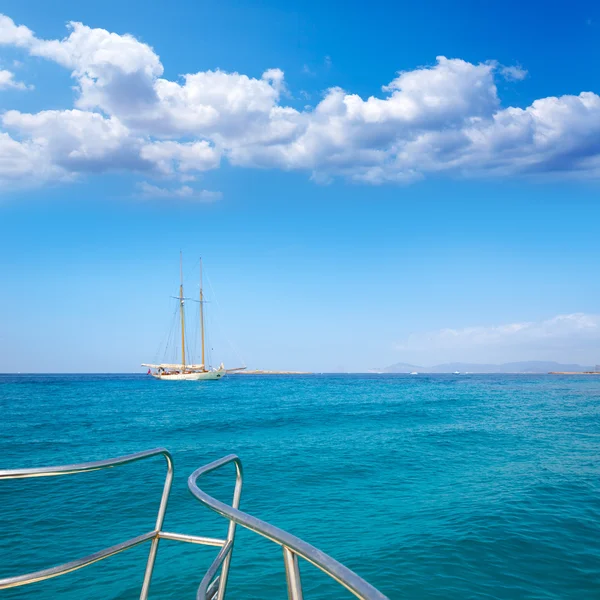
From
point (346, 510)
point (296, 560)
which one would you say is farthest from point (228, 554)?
point (346, 510)

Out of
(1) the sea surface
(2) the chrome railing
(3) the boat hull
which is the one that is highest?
(2) the chrome railing

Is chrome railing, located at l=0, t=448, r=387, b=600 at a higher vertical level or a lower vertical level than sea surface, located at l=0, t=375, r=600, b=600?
higher

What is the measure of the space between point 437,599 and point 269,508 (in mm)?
4734

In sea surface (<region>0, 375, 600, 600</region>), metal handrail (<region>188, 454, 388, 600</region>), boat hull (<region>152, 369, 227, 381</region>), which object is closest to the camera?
metal handrail (<region>188, 454, 388, 600</region>)

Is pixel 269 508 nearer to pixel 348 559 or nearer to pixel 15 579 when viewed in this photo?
pixel 348 559

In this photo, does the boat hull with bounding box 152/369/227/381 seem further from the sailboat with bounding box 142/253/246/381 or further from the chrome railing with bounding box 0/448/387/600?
the chrome railing with bounding box 0/448/387/600

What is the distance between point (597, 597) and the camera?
20.4 feet

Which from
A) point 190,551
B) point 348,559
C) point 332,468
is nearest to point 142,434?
point 332,468

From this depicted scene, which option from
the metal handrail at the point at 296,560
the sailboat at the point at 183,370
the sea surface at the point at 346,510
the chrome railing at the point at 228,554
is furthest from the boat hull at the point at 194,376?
the metal handrail at the point at 296,560

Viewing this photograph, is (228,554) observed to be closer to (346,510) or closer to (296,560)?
(296,560)

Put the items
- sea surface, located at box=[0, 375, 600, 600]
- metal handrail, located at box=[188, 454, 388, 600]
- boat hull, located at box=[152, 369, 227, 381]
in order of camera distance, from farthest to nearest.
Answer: boat hull, located at box=[152, 369, 227, 381] < sea surface, located at box=[0, 375, 600, 600] < metal handrail, located at box=[188, 454, 388, 600]

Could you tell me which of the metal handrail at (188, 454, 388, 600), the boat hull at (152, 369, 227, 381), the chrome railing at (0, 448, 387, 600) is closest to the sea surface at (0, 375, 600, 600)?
the chrome railing at (0, 448, 387, 600)

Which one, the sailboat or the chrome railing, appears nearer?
the chrome railing

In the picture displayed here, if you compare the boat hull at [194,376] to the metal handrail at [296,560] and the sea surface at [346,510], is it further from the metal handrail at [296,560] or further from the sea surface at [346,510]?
the metal handrail at [296,560]
